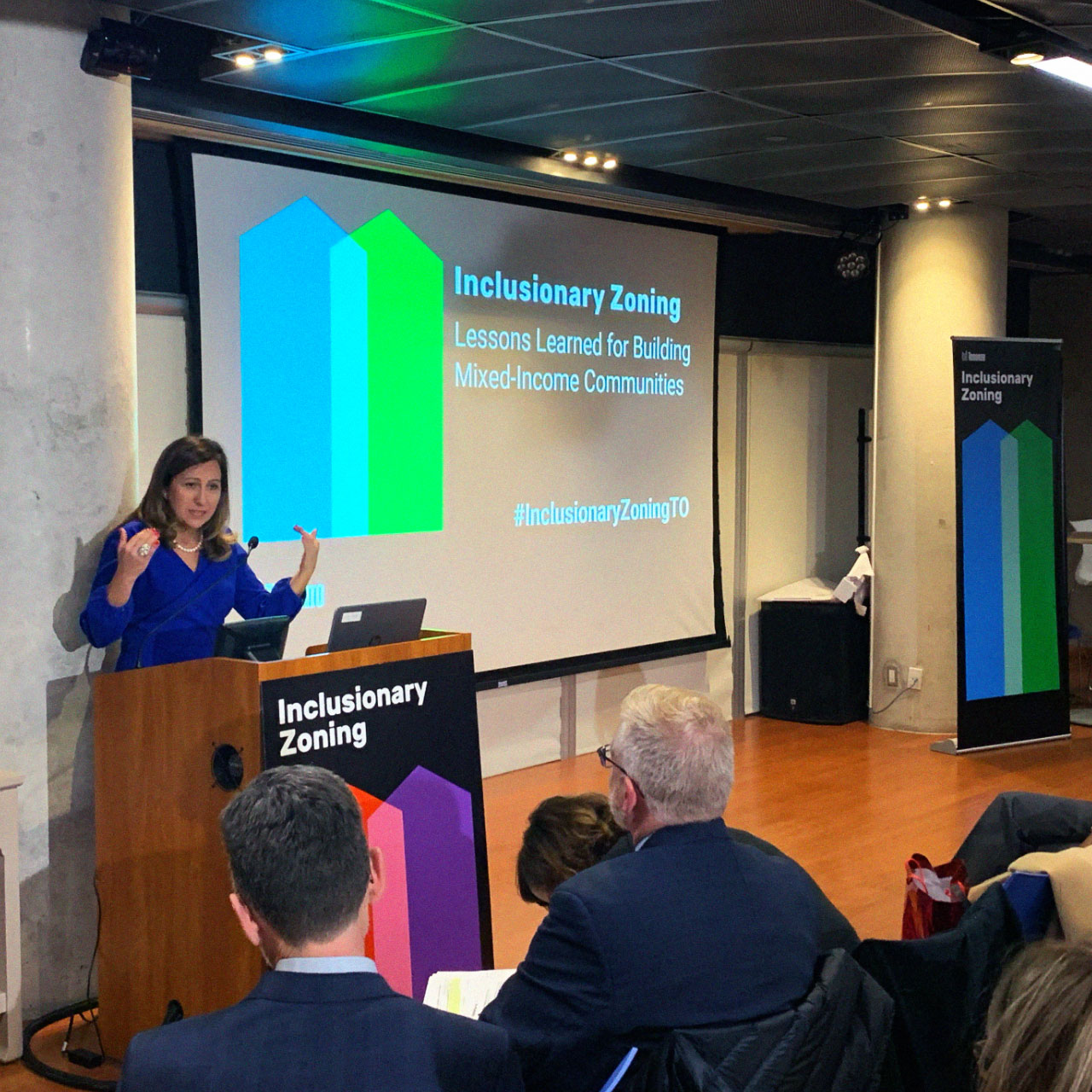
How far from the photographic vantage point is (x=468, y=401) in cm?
651

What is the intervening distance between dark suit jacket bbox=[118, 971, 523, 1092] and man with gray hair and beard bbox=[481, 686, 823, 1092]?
1.18 ft

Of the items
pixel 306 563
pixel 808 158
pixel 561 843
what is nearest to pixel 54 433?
pixel 306 563

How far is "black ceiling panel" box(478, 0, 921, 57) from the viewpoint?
13.7 feet

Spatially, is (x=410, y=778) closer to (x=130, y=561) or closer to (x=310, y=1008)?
(x=130, y=561)

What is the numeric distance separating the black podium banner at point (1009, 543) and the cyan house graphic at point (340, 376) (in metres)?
2.93

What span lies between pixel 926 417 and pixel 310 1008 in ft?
22.9

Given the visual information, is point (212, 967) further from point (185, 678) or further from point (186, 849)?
point (185, 678)

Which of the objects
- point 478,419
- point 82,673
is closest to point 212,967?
point 82,673

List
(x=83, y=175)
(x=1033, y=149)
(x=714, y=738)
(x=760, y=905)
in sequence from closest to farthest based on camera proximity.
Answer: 1. (x=760, y=905)
2. (x=714, y=738)
3. (x=83, y=175)
4. (x=1033, y=149)

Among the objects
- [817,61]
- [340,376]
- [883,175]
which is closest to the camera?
[817,61]

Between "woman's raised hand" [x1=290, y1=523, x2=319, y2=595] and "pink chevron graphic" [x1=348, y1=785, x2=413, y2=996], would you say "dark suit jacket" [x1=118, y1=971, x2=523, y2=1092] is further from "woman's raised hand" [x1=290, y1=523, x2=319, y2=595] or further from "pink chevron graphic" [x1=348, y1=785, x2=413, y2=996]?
"woman's raised hand" [x1=290, y1=523, x2=319, y2=595]

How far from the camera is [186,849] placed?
333cm

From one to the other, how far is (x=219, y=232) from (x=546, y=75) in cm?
144

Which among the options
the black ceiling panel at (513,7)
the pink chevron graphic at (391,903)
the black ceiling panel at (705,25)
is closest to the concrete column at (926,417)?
the black ceiling panel at (705,25)
